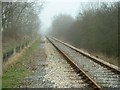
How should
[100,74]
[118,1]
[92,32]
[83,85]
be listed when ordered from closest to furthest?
[83,85], [100,74], [118,1], [92,32]

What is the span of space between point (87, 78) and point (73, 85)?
4.07 feet

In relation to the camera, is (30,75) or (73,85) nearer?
(73,85)

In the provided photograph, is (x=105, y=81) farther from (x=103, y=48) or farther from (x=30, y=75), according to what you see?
(x=103, y=48)

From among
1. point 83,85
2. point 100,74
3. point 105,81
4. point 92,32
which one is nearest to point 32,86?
point 83,85

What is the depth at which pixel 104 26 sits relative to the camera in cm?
3231

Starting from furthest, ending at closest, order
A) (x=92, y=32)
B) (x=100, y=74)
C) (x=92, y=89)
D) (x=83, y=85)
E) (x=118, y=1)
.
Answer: (x=92, y=32) → (x=118, y=1) → (x=100, y=74) → (x=83, y=85) → (x=92, y=89)

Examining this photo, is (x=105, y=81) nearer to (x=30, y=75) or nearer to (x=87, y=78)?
(x=87, y=78)

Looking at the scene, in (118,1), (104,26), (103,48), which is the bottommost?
(103,48)

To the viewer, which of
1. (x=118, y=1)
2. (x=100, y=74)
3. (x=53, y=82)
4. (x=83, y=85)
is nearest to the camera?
(x=83, y=85)

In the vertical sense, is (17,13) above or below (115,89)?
above

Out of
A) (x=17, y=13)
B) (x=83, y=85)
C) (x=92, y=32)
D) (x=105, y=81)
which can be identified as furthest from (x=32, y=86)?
(x=17, y=13)

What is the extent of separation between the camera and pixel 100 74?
14727mm

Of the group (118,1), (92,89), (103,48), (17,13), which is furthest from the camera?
(17,13)

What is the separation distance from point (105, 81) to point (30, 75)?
4017 mm
